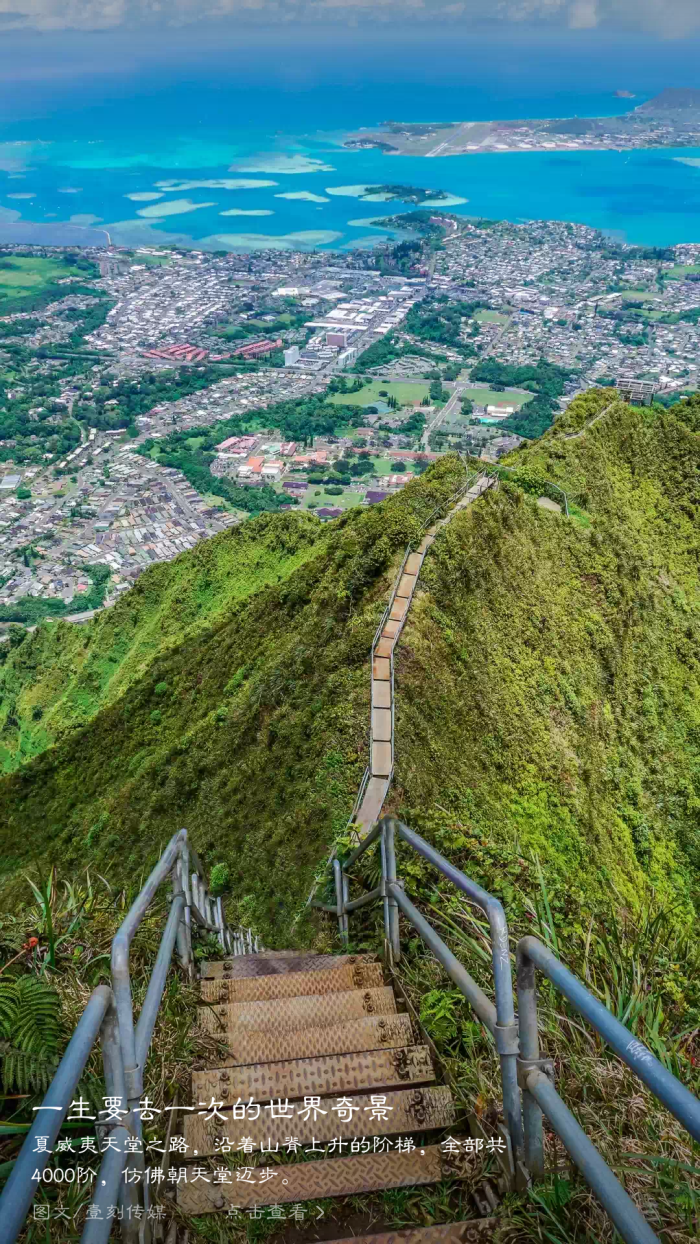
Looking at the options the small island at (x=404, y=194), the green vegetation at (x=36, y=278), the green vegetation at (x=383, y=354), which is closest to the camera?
the green vegetation at (x=383, y=354)

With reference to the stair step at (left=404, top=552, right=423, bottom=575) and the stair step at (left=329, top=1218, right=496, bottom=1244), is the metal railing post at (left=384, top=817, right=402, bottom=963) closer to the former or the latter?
the stair step at (left=329, top=1218, right=496, bottom=1244)

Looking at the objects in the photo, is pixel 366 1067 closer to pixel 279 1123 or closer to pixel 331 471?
pixel 279 1123

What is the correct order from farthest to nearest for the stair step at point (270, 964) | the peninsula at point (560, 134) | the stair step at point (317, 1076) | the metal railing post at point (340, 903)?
1. the peninsula at point (560, 134)
2. the metal railing post at point (340, 903)
3. the stair step at point (270, 964)
4. the stair step at point (317, 1076)

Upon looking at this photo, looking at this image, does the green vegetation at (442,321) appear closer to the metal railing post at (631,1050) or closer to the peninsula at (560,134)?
the metal railing post at (631,1050)

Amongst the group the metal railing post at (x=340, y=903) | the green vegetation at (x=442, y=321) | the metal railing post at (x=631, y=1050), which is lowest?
the metal railing post at (x=340, y=903)

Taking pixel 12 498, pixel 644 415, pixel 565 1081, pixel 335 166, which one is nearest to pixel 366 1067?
pixel 565 1081

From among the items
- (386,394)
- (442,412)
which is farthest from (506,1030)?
(386,394)

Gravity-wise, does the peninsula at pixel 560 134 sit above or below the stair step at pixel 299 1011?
above

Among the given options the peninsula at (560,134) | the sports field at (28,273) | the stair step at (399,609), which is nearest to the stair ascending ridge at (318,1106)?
the stair step at (399,609)

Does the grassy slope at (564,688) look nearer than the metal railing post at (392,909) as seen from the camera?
No
